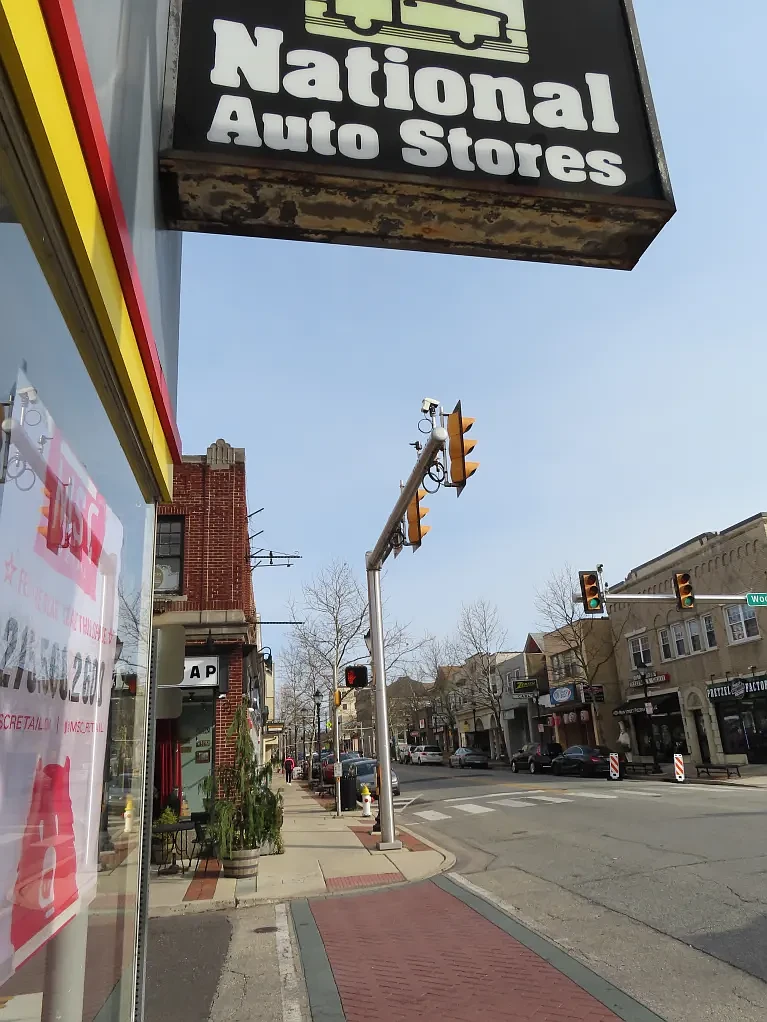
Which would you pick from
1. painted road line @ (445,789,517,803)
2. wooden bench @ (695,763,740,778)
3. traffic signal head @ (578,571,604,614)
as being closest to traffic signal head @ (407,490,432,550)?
traffic signal head @ (578,571,604,614)

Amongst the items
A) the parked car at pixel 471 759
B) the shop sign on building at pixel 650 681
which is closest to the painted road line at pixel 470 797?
the shop sign on building at pixel 650 681

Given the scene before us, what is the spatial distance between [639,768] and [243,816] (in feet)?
87.1

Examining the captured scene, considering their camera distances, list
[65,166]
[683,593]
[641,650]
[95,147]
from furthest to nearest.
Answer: [641,650], [683,593], [95,147], [65,166]

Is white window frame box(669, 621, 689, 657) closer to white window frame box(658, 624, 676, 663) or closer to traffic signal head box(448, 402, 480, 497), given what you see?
white window frame box(658, 624, 676, 663)

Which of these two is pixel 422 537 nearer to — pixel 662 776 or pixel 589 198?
pixel 589 198

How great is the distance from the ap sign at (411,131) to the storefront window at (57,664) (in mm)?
1302

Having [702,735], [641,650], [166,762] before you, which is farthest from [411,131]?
[641,650]

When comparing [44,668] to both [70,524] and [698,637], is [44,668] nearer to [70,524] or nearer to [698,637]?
[70,524]

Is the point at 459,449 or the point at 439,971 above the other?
the point at 459,449

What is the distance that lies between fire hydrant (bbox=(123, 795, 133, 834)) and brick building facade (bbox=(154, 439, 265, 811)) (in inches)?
420

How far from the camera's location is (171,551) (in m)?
15.9

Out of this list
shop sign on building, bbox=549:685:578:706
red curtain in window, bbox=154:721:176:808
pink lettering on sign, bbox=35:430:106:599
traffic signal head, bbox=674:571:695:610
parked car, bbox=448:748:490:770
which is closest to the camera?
pink lettering on sign, bbox=35:430:106:599

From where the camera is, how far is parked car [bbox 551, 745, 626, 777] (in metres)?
31.8

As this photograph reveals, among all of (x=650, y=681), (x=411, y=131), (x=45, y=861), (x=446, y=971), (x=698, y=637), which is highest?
(x=698, y=637)
